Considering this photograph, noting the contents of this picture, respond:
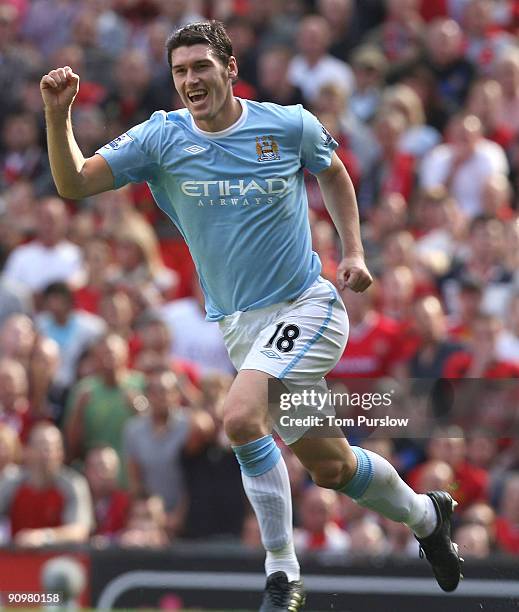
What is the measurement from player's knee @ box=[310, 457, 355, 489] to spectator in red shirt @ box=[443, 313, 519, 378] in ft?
12.4

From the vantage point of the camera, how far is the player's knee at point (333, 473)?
6.92 meters

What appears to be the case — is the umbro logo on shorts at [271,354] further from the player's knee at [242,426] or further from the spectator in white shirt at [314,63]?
the spectator in white shirt at [314,63]

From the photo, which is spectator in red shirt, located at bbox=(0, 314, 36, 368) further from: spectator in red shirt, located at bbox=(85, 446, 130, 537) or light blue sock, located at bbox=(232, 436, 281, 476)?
light blue sock, located at bbox=(232, 436, 281, 476)

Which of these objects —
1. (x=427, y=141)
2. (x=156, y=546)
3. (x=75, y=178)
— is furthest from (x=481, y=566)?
(x=427, y=141)

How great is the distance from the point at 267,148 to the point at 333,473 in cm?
149

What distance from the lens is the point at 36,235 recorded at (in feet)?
46.4

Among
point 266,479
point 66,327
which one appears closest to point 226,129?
point 266,479

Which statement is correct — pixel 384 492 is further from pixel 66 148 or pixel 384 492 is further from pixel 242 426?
pixel 66 148

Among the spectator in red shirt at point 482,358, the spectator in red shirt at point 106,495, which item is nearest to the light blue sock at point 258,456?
the spectator in red shirt at point 482,358

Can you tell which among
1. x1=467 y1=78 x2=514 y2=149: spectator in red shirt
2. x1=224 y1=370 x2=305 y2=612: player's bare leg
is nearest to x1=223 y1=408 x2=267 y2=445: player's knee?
x1=224 y1=370 x2=305 y2=612: player's bare leg

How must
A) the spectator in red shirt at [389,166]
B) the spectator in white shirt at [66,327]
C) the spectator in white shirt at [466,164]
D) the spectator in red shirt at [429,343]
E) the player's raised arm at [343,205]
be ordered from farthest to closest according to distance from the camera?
1. the spectator in red shirt at [389,166]
2. the spectator in white shirt at [466,164]
3. the spectator in white shirt at [66,327]
4. the spectator in red shirt at [429,343]
5. the player's raised arm at [343,205]

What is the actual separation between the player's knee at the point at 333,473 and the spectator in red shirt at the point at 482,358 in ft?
12.4

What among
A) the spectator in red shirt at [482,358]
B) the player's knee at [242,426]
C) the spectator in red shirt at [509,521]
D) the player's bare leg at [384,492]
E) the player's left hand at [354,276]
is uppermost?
the player's left hand at [354,276]

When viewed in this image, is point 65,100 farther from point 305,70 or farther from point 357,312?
point 305,70
